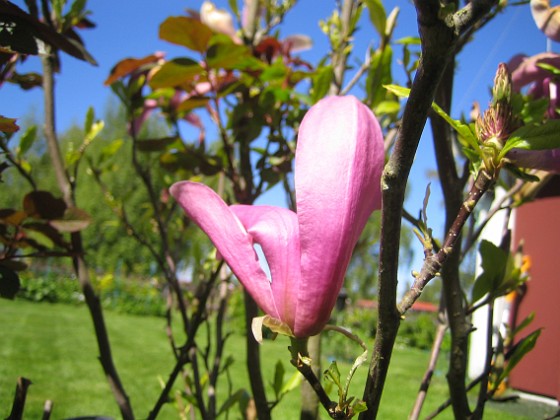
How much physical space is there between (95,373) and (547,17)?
5406 mm

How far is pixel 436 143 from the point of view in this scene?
19.7 inches

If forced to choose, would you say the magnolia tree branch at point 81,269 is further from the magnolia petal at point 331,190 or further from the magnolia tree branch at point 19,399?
the magnolia petal at point 331,190

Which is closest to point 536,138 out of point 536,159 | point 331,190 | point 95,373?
point 536,159

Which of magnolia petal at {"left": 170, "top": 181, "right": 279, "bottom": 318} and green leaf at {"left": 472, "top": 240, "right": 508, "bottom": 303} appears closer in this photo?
magnolia petal at {"left": 170, "top": 181, "right": 279, "bottom": 318}

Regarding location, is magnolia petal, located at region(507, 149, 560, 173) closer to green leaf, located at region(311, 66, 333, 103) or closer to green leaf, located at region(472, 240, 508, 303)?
green leaf, located at region(472, 240, 508, 303)

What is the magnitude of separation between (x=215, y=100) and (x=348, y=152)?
24.7 inches

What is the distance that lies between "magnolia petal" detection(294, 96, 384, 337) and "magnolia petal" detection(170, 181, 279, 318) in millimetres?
37

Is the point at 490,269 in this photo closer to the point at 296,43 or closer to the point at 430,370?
the point at 430,370

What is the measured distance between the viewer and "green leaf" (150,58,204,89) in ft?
2.45

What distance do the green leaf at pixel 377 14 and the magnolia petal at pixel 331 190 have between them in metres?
0.44

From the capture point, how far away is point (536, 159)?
1.22 feet

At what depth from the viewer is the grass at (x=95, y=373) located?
12.3ft

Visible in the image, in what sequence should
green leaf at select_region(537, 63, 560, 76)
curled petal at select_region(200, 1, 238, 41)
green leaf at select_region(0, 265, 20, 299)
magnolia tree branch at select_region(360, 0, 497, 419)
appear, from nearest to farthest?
magnolia tree branch at select_region(360, 0, 497, 419) → green leaf at select_region(537, 63, 560, 76) → green leaf at select_region(0, 265, 20, 299) → curled petal at select_region(200, 1, 238, 41)

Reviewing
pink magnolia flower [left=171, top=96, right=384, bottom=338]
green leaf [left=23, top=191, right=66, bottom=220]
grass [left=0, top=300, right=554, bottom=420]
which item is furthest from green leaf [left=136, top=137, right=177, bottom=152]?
grass [left=0, top=300, right=554, bottom=420]
